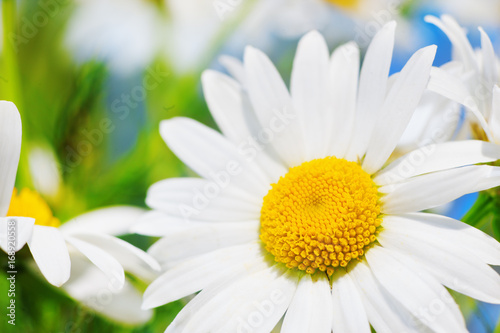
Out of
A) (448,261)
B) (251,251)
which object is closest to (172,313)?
(251,251)

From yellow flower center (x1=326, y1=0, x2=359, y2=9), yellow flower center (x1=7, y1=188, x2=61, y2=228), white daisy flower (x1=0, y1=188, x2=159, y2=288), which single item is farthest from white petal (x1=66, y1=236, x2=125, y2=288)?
yellow flower center (x1=326, y1=0, x2=359, y2=9)

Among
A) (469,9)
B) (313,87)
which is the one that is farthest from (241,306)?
(469,9)

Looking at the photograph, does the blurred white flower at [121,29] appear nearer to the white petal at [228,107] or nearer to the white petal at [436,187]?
the white petal at [228,107]

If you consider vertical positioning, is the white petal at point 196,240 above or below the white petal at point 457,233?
below

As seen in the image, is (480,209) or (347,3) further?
(347,3)

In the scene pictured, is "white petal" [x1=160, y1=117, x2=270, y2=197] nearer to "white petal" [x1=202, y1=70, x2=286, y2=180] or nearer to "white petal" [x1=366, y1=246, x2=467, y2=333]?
"white petal" [x1=202, y1=70, x2=286, y2=180]

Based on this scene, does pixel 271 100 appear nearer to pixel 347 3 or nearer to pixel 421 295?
pixel 421 295

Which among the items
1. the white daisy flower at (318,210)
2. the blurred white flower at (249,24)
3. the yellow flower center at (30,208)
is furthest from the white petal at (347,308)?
the blurred white flower at (249,24)
